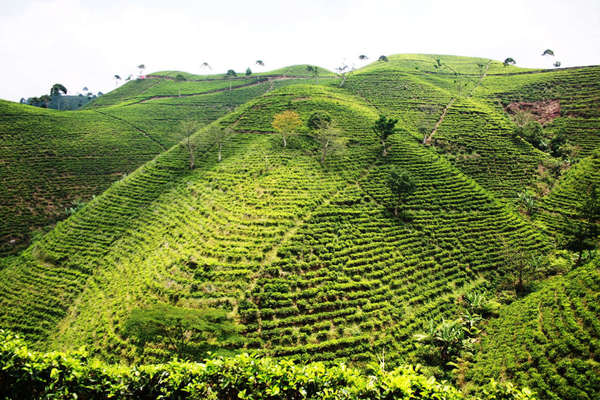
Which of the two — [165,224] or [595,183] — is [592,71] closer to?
[595,183]

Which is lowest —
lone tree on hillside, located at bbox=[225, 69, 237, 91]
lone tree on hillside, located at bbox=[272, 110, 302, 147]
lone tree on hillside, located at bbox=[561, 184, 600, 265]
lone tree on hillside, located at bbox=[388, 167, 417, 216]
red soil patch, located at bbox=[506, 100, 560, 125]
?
lone tree on hillside, located at bbox=[561, 184, 600, 265]

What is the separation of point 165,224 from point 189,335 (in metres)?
19.2

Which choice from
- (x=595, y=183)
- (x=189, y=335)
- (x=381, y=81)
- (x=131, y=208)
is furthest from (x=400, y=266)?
(x=381, y=81)

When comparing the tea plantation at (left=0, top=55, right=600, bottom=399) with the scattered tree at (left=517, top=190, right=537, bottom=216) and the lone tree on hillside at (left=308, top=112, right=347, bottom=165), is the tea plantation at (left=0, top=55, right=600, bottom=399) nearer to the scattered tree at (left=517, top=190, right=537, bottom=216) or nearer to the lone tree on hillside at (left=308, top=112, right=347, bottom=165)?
the scattered tree at (left=517, top=190, right=537, bottom=216)

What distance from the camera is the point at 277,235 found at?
2861 centimetres

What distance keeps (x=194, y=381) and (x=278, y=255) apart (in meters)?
19.2

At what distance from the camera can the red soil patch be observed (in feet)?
191

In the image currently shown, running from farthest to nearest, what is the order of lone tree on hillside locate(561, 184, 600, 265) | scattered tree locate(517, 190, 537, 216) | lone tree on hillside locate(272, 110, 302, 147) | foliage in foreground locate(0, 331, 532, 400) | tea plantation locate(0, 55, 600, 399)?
1. lone tree on hillside locate(272, 110, 302, 147)
2. scattered tree locate(517, 190, 537, 216)
3. lone tree on hillside locate(561, 184, 600, 265)
4. tea plantation locate(0, 55, 600, 399)
5. foliage in foreground locate(0, 331, 532, 400)

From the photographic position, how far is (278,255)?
2639 cm

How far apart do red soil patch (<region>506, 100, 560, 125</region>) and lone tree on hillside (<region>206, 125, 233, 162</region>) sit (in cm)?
7664

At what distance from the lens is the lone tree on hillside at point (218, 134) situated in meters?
54.1

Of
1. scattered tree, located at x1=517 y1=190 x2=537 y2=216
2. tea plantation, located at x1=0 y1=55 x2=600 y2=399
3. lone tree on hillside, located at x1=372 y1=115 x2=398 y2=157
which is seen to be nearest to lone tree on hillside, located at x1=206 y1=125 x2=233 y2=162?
tea plantation, located at x1=0 y1=55 x2=600 y2=399

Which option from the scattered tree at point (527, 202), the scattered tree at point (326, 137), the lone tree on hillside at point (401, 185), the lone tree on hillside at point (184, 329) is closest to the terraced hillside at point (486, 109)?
the scattered tree at point (527, 202)

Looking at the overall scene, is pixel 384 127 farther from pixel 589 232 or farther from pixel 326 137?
pixel 589 232
